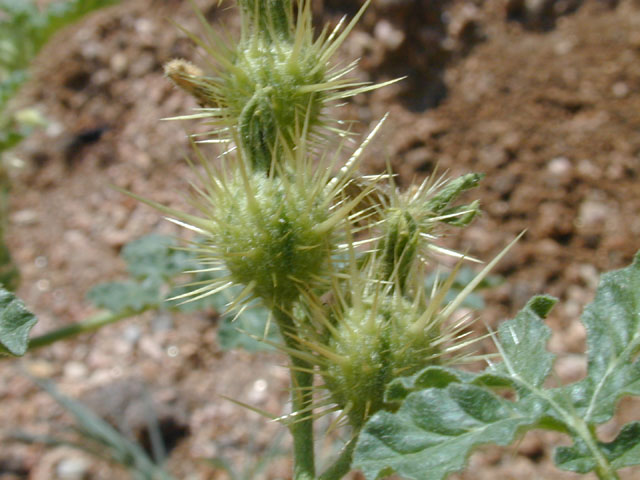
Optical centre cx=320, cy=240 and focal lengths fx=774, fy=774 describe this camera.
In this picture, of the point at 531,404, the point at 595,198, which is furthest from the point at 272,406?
the point at 531,404

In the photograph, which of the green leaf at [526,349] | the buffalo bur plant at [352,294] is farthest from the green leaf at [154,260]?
the green leaf at [526,349]

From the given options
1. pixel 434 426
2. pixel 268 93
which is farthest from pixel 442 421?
pixel 268 93

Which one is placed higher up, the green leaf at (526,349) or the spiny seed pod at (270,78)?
the spiny seed pod at (270,78)

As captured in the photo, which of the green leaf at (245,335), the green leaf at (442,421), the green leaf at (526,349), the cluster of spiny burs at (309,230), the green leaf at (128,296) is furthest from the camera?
the green leaf at (128,296)

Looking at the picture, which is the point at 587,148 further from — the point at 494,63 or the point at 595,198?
the point at 494,63

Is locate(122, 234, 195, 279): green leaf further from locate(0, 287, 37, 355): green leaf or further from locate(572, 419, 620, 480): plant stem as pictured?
locate(572, 419, 620, 480): plant stem

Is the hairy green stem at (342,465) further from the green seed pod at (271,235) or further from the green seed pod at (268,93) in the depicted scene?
the green seed pod at (268,93)

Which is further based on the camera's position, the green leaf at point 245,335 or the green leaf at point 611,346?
the green leaf at point 245,335
